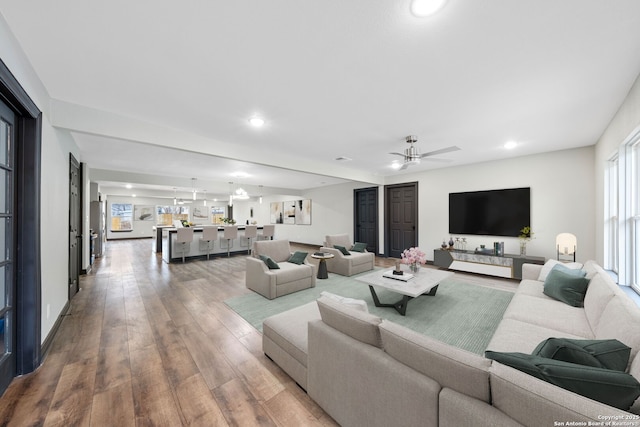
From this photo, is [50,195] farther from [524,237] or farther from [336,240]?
[524,237]

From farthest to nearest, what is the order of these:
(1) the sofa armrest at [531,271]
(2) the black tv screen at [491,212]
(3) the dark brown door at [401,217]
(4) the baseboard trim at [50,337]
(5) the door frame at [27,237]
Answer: (3) the dark brown door at [401,217] < (2) the black tv screen at [491,212] < (1) the sofa armrest at [531,271] < (4) the baseboard trim at [50,337] < (5) the door frame at [27,237]

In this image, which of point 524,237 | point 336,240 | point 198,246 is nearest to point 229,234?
point 198,246

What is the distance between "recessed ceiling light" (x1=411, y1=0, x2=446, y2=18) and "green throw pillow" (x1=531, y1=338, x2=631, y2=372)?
189 cm

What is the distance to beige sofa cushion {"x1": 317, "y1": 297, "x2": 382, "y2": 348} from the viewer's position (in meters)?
Result: 1.36

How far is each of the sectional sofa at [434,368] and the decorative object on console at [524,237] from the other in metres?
2.91

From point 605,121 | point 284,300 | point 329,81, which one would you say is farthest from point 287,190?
point 605,121

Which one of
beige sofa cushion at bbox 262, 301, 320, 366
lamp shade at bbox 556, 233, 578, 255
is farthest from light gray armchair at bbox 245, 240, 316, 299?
lamp shade at bbox 556, 233, 578, 255

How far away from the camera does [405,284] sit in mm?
3236

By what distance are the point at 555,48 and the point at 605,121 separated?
2398 mm

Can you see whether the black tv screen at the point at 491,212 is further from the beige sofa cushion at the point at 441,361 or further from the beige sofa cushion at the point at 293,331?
the beige sofa cushion at the point at 441,361

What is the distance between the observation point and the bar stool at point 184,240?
634 cm

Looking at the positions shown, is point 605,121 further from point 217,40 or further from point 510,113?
point 217,40

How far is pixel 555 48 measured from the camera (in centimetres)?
176

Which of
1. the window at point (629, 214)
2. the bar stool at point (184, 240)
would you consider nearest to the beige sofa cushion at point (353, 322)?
the window at point (629, 214)
